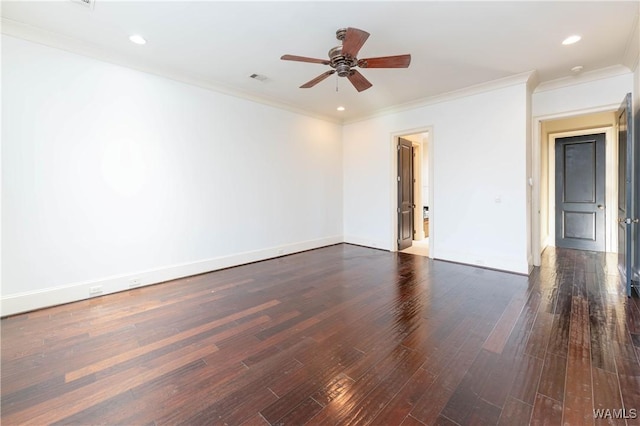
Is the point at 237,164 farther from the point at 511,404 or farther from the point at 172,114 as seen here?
the point at 511,404

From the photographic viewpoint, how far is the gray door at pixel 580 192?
5.62 m

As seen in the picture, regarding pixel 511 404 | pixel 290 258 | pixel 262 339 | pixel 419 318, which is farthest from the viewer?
pixel 290 258

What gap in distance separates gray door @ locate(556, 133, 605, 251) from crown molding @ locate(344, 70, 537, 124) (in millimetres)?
2642

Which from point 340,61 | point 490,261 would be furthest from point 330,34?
point 490,261

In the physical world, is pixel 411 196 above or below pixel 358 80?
below

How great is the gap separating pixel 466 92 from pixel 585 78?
156 cm

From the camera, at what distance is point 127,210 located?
145 inches

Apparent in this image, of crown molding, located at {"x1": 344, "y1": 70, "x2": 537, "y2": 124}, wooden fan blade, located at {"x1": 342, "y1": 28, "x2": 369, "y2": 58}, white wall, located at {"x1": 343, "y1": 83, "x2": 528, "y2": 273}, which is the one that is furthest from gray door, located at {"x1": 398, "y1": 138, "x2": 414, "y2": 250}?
wooden fan blade, located at {"x1": 342, "y1": 28, "x2": 369, "y2": 58}

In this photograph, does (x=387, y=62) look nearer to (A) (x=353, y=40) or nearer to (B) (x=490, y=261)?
(A) (x=353, y=40)

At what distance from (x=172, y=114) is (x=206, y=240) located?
193 cm

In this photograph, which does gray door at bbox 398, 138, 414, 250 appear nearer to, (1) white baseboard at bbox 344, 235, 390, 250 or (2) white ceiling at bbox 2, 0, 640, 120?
(1) white baseboard at bbox 344, 235, 390, 250

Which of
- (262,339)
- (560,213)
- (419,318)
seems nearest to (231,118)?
(262,339)

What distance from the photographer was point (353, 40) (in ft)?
8.26
